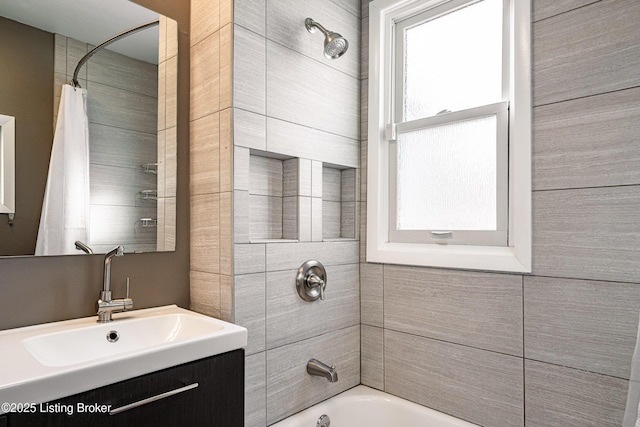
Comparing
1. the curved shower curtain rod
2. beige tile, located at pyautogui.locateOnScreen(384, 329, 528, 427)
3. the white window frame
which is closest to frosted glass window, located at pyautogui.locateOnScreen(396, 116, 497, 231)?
the white window frame

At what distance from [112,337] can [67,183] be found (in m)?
0.56

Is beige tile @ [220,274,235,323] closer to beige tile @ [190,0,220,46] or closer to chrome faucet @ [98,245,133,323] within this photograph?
chrome faucet @ [98,245,133,323]

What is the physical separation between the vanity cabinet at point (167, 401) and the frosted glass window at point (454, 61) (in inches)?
56.9

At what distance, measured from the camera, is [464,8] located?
1866 mm

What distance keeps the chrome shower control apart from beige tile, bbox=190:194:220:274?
1.25 ft

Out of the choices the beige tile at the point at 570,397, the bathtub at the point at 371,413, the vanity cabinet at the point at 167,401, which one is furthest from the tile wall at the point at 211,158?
the beige tile at the point at 570,397

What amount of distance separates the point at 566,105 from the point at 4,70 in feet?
6.38

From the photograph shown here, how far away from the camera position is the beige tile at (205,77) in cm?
165

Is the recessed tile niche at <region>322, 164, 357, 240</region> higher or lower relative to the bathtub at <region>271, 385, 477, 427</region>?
higher

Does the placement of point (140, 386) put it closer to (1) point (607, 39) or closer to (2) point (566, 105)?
(2) point (566, 105)

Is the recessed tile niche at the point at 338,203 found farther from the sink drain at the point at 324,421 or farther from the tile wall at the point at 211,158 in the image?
the sink drain at the point at 324,421

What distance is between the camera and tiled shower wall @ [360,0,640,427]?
1.37 meters

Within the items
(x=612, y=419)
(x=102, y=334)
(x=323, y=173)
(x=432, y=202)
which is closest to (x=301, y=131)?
(x=323, y=173)

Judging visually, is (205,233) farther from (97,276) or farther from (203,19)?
(203,19)
